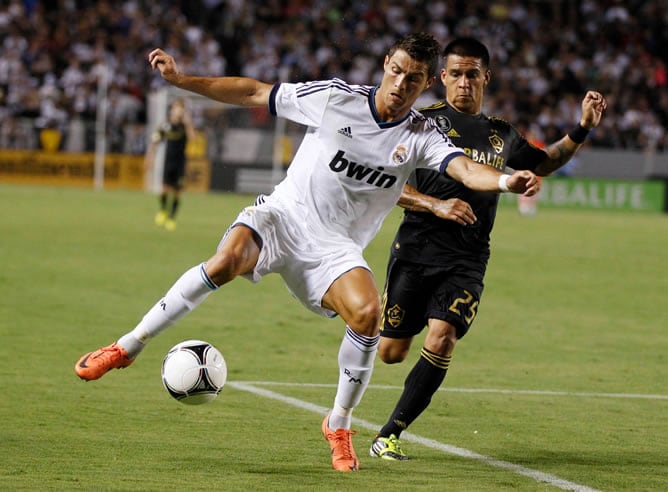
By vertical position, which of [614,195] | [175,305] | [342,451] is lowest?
[614,195]

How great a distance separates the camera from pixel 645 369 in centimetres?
1052

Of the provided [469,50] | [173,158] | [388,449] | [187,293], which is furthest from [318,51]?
[187,293]

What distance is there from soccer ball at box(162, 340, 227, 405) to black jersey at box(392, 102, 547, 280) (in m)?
1.44

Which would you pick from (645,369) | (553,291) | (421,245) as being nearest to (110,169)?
(553,291)

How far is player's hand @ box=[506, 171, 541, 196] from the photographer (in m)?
6.02

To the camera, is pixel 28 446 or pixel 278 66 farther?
pixel 278 66

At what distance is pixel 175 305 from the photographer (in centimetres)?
653

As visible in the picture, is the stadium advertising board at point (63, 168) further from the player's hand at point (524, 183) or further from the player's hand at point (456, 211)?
the player's hand at point (524, 183)

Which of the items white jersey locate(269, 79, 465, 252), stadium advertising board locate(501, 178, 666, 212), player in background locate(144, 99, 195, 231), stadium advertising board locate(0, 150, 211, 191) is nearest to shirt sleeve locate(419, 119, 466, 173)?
white jersey locate(269, 79, 465, 252)

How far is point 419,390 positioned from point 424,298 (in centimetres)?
65

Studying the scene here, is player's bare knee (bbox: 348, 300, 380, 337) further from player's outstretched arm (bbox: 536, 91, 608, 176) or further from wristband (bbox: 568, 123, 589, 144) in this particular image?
wristband (bbox: 568, 123, 589, 144)

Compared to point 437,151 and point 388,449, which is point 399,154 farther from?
point 388,449

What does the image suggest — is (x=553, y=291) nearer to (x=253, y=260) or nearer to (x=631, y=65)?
(x=253, y=260)

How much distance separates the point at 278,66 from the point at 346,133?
1289 inches
